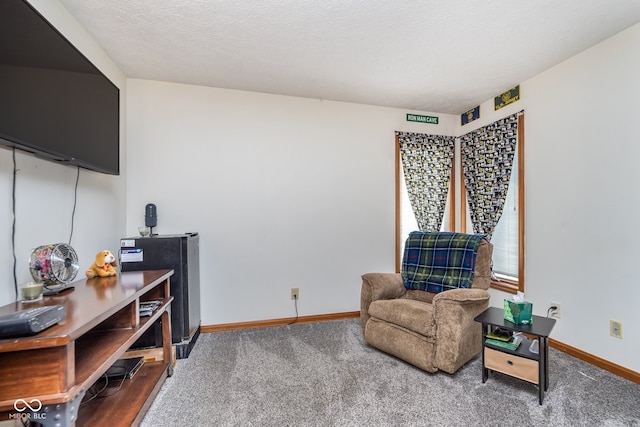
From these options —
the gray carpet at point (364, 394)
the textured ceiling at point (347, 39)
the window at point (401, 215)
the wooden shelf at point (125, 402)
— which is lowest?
the gray carpet at point (364, 394)

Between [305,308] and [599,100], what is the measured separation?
2993mm

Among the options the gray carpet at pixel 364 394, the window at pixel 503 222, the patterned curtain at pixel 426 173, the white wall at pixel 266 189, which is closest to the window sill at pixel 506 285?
the window at pixel 503 222

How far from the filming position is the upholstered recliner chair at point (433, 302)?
6.35 ft

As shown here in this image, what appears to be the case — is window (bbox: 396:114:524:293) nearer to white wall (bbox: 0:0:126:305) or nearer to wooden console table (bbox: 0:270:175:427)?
wooden console table (bbox: 0:270:175:427)

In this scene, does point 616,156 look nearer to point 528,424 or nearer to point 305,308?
point 528,424

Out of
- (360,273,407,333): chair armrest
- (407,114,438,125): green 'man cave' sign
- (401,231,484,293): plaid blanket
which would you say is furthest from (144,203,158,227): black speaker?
(407,114,438,125): green 'man cave' sign

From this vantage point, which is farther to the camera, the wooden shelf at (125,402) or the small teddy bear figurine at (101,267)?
the small teddy bear figurine at (101,267)

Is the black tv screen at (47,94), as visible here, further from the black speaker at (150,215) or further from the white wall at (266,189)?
the white wall at (266,189)

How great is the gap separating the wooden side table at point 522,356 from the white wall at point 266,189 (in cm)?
147

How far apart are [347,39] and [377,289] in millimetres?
1942

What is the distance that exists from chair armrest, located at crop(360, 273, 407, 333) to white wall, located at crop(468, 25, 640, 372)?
4.06 feet

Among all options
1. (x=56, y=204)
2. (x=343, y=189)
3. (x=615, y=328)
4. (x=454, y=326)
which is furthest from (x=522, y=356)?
(x=56, y=204)

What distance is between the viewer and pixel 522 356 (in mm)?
1736

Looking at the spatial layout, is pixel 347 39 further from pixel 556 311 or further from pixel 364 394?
pixel 556 311
